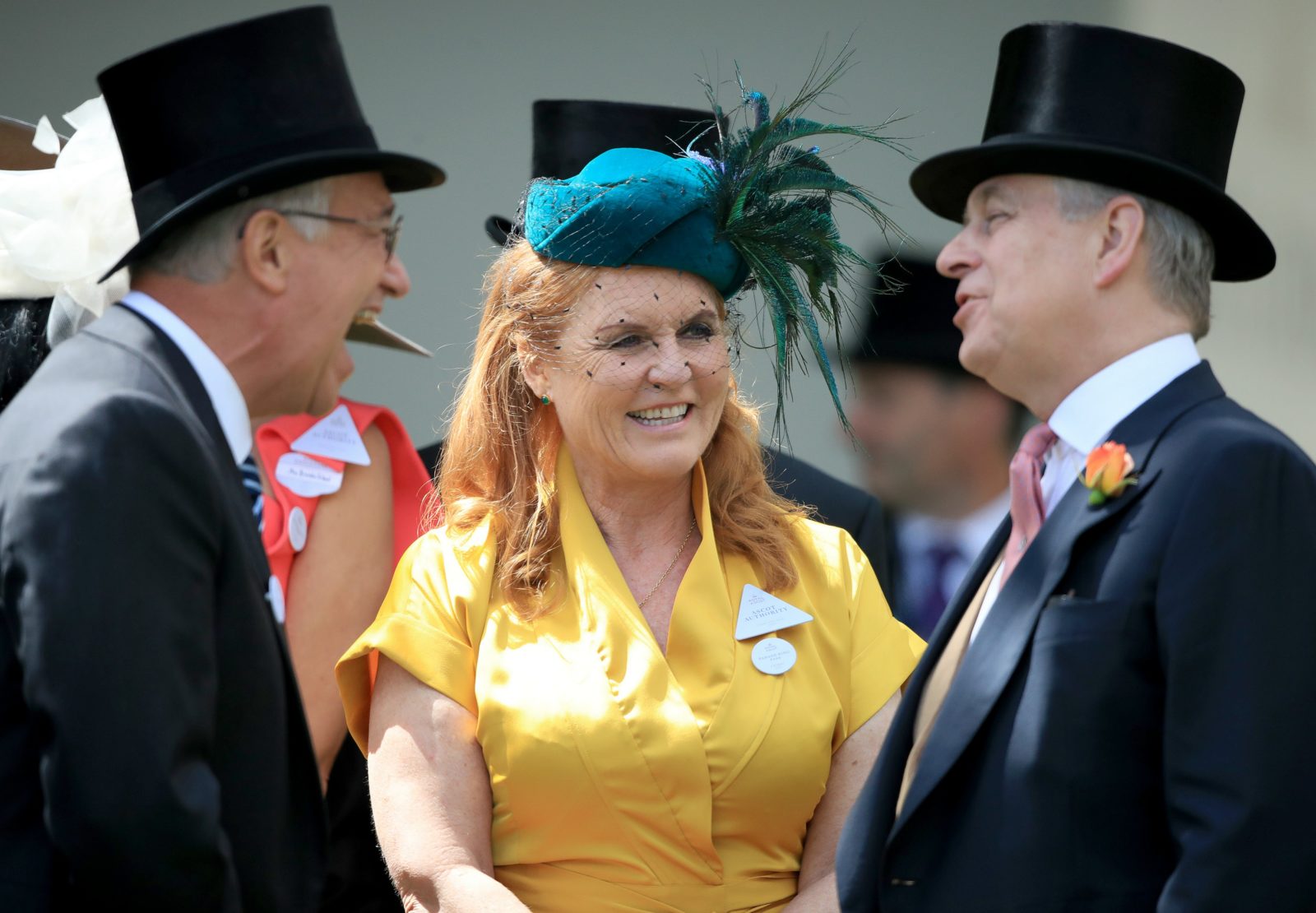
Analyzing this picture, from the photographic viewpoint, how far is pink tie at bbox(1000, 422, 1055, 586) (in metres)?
2.61

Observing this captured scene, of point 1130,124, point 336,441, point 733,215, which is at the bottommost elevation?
point 336,441

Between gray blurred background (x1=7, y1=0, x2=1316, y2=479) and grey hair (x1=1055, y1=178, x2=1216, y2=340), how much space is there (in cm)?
268

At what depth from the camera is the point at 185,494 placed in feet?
6.78

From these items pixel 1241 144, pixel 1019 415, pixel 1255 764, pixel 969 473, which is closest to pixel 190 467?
pixel 1255 764

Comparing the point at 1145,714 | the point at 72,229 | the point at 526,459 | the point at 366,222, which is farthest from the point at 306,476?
the point at 1145,714

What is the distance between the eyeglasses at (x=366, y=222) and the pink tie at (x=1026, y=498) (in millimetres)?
1124

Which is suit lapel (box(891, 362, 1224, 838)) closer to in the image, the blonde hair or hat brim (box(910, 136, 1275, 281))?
hat brim (box(910, 136, 1275, 281))

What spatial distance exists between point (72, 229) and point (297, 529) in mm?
739

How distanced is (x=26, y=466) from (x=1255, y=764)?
1.67 meters

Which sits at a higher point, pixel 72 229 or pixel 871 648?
pixel 72 229

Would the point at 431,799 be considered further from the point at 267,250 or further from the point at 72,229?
the point at 72,229

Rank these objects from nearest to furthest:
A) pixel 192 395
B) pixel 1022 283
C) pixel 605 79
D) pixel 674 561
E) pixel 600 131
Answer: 1. pixel 192 395
2. pixel 1022 283
3. pixel 674 561
4. pixel 600 131
5. pixel 605 79

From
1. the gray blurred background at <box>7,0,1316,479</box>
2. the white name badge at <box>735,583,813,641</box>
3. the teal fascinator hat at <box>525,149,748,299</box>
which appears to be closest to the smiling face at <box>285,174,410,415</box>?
the teal fascinator hat at <box>525,149,748,299</box>

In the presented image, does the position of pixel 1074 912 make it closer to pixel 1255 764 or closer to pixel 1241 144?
pixel 1255 764
